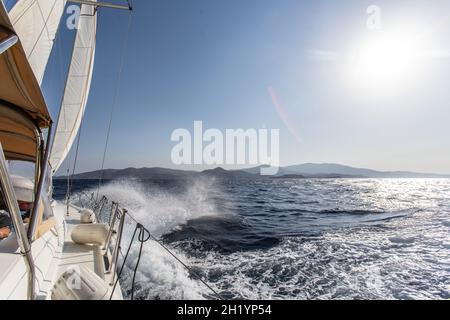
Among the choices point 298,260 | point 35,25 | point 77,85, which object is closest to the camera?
point 35,25

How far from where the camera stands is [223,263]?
769 centimetres

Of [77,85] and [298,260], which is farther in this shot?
[77,85]

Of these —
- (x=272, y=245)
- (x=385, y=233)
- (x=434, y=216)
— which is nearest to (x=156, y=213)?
(x=272, y=245)

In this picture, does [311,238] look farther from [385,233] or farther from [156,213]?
[156,213]

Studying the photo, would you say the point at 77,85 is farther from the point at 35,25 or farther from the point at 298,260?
the point at 298,260

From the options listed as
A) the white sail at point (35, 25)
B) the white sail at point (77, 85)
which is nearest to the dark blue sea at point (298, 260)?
the white sail at point (77, 85)

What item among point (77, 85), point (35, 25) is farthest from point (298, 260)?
point (77, 85)

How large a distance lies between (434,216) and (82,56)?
19.9 m

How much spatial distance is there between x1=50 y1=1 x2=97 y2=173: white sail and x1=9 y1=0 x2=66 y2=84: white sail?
4850 millimetres

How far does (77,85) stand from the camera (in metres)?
11.2

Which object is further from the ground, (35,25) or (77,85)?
(77,85)

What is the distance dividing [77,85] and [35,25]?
6.23 m

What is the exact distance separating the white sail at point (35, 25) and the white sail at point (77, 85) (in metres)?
4.85

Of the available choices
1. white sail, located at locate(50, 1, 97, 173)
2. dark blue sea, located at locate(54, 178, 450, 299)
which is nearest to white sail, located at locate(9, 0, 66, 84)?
white sail, located at locate(50, 1, 97, 173)
